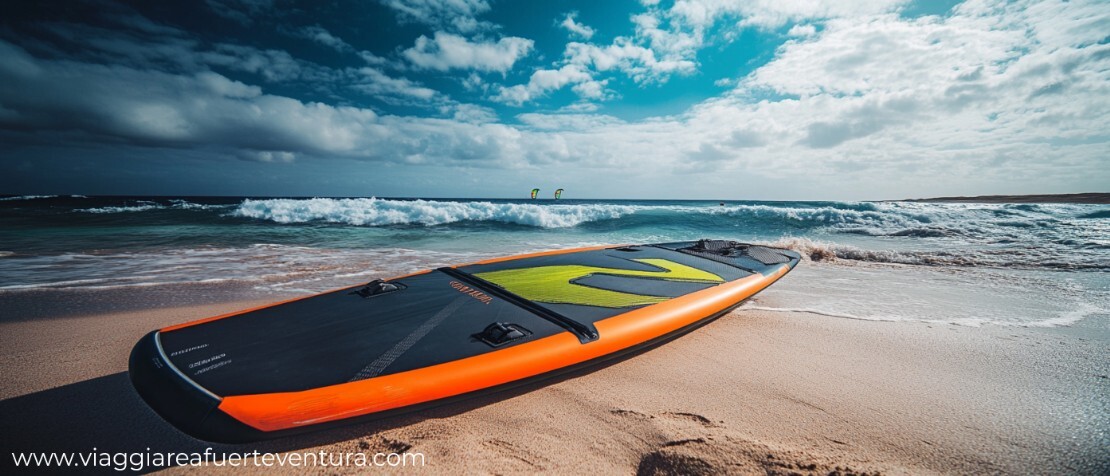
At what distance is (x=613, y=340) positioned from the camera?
6.61ft

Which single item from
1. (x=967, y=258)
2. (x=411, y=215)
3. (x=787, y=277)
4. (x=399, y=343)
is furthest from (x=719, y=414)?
(x=411, y=215)

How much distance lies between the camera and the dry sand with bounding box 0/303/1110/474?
1443mm

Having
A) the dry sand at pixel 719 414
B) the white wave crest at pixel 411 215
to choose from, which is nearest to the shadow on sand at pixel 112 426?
the dry sand at pixel 719 414

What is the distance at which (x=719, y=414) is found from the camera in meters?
1.74

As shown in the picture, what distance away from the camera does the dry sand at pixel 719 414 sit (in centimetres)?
144

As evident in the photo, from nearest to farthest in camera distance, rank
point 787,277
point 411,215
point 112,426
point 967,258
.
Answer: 1. point 112,426
2. point 787,277
3. point 967,258
4. point 411,215

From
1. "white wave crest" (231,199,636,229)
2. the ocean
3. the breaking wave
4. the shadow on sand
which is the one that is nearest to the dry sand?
the shadow on sand

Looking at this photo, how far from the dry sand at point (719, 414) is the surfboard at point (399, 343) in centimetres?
19

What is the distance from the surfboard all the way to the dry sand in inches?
7.7

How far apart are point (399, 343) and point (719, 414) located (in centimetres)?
161

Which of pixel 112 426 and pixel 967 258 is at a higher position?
pixel 967 258

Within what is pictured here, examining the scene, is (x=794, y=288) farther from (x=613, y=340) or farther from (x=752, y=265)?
(x=613, y=340)

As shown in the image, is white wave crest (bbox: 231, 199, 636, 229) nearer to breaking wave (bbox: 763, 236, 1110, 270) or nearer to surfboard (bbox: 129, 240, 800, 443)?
breaking wave (bbox: 763, 236, 1110, 270)

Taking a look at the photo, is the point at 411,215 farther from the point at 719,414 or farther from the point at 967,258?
the point at 967,258
